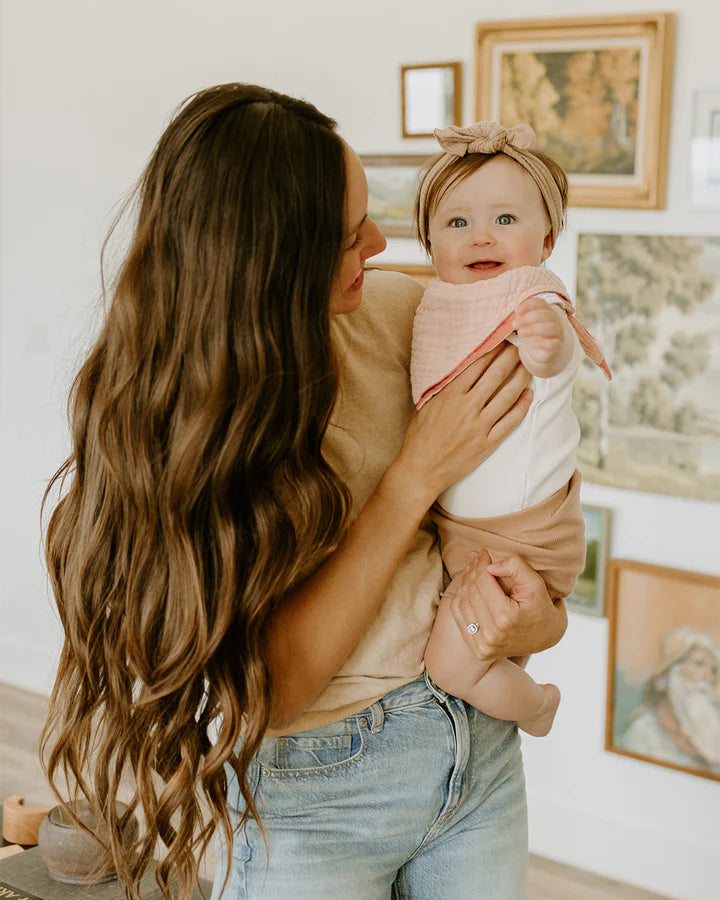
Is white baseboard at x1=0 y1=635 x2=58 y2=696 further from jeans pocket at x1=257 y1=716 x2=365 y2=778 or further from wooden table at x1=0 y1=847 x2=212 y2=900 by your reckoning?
jeans pocket at x1=257 y1=716 x2=365 y2=778

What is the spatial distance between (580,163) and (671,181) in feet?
0.75

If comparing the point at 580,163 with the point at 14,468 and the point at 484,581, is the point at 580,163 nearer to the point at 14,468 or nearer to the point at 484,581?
the point at 484,581

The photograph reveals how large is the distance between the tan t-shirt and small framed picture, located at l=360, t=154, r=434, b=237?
5.22ft

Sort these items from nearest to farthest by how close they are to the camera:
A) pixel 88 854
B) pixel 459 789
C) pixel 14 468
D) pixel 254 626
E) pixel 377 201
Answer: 1. pixel 254 626
2. pixel 459 789
3. pixel 88 854
4. pixel 377 201
5. pixel 14 468

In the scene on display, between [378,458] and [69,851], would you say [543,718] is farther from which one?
[69,851]

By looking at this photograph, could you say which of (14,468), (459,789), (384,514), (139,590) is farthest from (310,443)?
(14,468)

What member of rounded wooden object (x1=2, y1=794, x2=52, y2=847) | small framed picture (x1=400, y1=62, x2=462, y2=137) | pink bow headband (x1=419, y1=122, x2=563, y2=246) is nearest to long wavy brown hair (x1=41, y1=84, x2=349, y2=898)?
pink bow headband (x1=419, y1=122, x2=563, y2=246)

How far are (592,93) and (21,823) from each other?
2.06 meters

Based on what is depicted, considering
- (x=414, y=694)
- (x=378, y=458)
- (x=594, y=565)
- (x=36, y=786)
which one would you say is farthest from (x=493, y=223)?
(x=36, y=786)

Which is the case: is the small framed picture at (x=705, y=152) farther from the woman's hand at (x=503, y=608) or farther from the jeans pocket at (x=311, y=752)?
the jeans pocket at (x=311, y=752)

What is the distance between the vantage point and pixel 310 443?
1.16 m

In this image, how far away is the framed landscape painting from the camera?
253 cm

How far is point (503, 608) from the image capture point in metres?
1.26

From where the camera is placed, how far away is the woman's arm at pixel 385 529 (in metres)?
1.18
